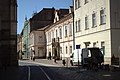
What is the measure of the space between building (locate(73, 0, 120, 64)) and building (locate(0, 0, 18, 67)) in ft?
36.6

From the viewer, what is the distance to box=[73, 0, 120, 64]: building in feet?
139

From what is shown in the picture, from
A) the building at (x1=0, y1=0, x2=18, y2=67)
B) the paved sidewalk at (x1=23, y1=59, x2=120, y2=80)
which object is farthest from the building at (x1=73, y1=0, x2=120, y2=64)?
the building at (x1=0, y1=0, x2=18, y2=67)

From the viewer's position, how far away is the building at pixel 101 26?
42.5 meters

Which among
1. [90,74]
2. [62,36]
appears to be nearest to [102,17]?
[90,74]

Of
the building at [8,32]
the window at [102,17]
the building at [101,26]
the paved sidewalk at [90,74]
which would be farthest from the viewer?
the building at [8,32]

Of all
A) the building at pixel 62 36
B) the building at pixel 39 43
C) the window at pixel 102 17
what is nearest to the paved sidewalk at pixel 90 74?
the window at pixel 102 17

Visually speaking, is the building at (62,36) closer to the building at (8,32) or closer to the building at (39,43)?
the building at (39,43)

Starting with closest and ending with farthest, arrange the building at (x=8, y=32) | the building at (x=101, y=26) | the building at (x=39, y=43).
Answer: the building at (x=101, y=26) → the building at (x=8, y=32) → the building at (x=39, y=43)

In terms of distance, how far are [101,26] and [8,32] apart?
15.8m

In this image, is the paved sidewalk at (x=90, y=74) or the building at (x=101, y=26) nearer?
the paved sidewalk at (x=90, y=74)

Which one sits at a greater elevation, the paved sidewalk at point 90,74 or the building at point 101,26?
the building at point 101,26

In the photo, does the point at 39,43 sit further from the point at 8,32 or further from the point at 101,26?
the point at 101,26

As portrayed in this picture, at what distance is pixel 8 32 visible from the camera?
52969 mm

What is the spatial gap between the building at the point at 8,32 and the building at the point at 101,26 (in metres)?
11.1
